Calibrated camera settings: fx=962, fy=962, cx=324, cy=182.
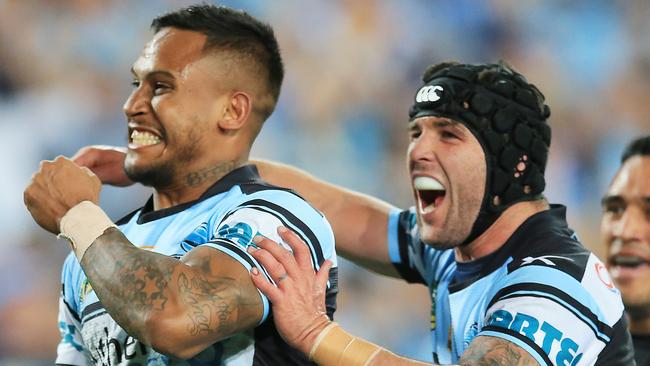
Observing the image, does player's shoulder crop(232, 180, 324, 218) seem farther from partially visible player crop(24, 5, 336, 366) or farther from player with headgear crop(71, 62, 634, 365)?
player with headgear crop(71, 62, 634, 365)

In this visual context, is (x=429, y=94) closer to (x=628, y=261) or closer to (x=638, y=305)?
(x=628, y=261)

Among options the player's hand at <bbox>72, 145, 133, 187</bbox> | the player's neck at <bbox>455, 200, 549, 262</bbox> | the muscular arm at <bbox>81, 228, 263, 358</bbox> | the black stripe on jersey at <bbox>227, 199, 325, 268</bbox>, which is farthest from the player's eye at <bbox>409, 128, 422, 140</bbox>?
the muscular arm at <bbox>81, 228, 263, 358</bbox>

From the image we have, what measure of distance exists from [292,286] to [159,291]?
37 centimetres

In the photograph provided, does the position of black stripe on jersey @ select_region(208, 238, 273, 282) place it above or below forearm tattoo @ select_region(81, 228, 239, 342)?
above

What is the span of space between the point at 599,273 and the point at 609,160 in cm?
397

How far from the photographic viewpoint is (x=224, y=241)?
2.35 m

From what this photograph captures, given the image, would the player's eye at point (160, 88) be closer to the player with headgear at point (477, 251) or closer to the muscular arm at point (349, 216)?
the player with headgear at point (477, 251)

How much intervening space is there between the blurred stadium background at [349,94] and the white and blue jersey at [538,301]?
268cm

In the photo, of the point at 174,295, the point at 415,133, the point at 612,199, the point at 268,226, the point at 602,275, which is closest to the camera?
the point at 174,295

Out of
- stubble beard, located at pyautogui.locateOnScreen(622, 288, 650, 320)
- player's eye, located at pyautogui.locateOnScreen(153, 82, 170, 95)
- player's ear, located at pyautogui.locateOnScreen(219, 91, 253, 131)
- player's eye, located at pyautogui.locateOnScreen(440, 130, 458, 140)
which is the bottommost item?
stubble beard, located at pyautogui.locateOnScreen(622, 288, 650, 320)

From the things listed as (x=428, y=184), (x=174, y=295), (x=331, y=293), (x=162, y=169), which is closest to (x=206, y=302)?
A: (x=174, y=295)

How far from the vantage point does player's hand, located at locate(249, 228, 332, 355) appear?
2.38 m

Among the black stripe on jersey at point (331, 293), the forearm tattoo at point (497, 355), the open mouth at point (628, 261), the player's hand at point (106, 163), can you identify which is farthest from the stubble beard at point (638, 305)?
the player's hand at point (106, 163)

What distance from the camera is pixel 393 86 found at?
256 inches
